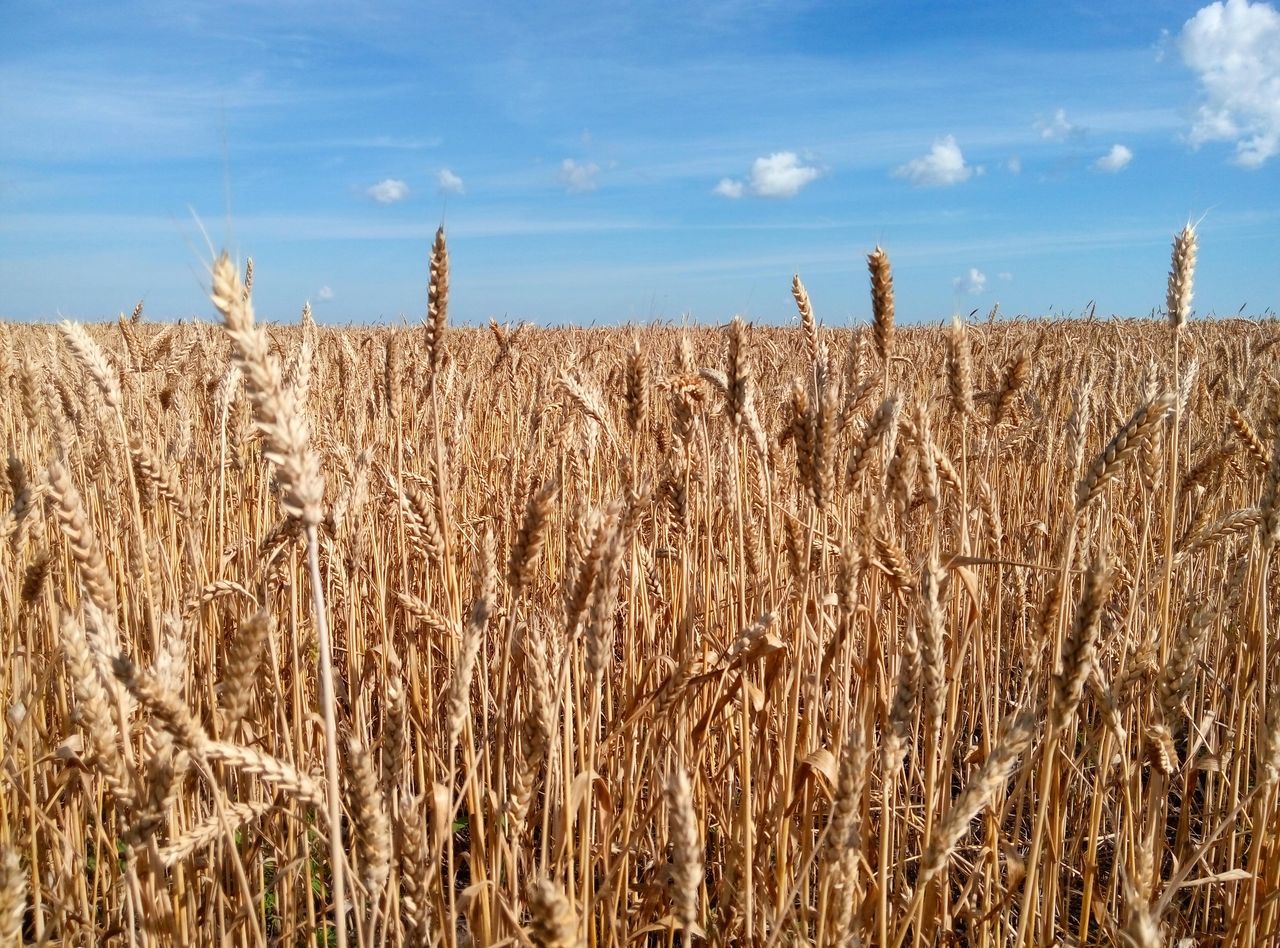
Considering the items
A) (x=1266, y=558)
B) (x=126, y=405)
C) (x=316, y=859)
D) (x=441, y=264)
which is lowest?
(x=316, y=859)

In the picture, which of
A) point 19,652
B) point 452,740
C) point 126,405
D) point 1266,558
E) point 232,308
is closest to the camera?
point 232,308

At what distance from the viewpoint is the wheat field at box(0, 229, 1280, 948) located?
104cm

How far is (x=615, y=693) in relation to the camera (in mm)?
2455

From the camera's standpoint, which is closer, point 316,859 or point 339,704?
point 316,859

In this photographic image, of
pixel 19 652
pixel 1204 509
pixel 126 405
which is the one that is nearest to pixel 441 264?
pixel 19 652

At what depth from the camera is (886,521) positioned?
2.00m

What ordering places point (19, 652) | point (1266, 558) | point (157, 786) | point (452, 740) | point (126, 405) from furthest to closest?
point (126, 405)
point (1266, 558)
point (19, 652)
point (452, 740)
point (157, 786)

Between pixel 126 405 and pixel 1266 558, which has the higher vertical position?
pixel 126 405

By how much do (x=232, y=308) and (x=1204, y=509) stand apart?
2.30m

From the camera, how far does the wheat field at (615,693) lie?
1.04 meters

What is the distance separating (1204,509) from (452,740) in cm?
200

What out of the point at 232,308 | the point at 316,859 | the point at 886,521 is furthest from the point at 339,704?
the point at 232,308

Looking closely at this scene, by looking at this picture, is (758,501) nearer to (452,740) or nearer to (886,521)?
(886,521)

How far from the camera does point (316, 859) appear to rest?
1.98 m
